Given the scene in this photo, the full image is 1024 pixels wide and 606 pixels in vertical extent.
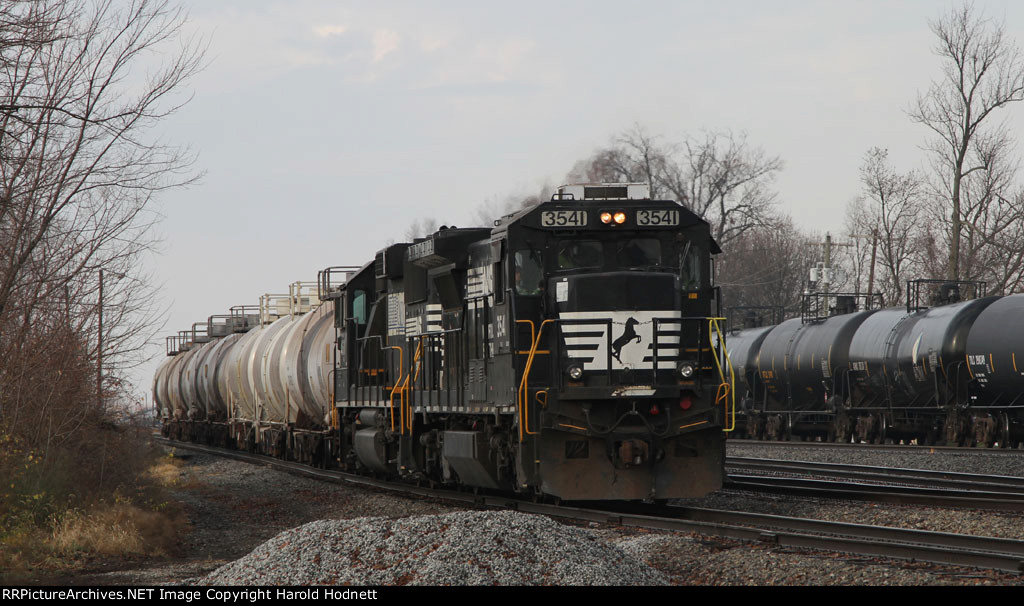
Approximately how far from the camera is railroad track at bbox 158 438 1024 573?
9141 mm

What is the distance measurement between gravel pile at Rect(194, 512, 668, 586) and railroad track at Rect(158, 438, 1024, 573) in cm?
213

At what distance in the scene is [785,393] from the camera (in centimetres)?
3228

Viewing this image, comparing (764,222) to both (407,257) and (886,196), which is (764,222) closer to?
(886,196)

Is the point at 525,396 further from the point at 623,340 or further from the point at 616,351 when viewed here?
the point at 623,340

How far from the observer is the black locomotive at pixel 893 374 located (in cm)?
2403

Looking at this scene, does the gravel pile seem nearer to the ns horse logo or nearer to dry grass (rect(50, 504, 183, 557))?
dry grass (rect(50, 504, 183, 557))

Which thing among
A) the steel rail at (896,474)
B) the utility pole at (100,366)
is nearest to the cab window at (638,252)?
the steel rail at (896,474)

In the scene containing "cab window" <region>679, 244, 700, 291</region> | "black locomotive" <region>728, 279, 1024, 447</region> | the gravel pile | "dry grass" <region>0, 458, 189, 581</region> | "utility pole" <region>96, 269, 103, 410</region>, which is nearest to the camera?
the gravel pile

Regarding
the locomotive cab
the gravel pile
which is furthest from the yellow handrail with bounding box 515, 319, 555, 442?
the gravel pile

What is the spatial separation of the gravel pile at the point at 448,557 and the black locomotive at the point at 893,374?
17103mm

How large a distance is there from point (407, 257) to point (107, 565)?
7.01 meters

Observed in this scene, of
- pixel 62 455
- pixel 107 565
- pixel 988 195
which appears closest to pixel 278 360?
pixel 62 455

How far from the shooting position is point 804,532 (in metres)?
11.5

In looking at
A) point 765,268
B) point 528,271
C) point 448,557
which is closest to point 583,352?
point 528,271
